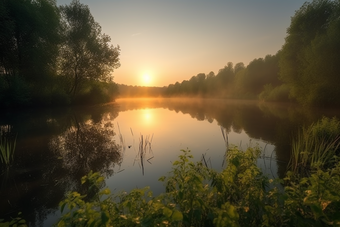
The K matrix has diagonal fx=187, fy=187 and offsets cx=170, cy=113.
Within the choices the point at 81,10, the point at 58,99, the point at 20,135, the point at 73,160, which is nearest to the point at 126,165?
the point at 73,160

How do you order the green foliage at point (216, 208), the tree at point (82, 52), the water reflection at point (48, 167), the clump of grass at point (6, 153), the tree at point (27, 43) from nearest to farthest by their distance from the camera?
the green foliage at point (216, 208) < the water reflection at point (48, 167) < the clump of grass at point (6, 153) < the tree at point (27, 43) < the tree at point (82, 52)

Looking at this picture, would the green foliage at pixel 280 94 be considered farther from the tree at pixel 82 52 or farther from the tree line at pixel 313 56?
the tree at pixel 82 52

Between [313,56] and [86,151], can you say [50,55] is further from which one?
[313,56]

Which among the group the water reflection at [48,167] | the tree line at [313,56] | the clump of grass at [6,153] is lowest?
the water reflection at [48,167]

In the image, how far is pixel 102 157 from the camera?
32.7 ft

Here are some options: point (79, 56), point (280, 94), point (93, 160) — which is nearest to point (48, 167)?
point (93, 160)

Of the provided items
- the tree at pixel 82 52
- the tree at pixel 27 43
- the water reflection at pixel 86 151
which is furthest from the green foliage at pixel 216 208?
the tree at pixel 82 52

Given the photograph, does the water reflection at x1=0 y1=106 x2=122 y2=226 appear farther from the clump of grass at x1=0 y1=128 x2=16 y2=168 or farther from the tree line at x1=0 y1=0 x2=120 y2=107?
the tree line at x1=0 y1=0 x2=120 y2=107

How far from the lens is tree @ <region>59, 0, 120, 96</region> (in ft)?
119

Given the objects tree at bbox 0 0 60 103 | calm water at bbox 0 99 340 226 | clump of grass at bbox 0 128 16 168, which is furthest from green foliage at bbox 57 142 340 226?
tree at bbox 0 0 60 103

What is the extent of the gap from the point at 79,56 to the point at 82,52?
3.30 ft

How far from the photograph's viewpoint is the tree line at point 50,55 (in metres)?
25.9

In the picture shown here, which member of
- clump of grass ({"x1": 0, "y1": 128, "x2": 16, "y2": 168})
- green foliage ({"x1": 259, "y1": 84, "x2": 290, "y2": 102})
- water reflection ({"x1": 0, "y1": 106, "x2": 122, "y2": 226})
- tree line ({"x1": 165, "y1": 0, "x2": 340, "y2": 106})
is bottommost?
water reflection ({"x1": 0, "y1": 106, "x2": 122, "y2": 226})

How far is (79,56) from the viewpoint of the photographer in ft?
123
